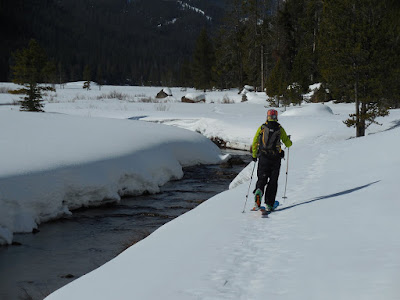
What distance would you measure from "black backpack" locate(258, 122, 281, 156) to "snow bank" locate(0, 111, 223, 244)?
17.4ft

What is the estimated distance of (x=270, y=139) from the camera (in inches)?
315

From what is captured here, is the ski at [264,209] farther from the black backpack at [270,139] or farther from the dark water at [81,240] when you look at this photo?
Result: the dark water at [81,240]

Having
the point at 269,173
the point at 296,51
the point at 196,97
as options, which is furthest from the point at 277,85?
the point at 269,173

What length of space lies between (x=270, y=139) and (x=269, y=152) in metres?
0.26

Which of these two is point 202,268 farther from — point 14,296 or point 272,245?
point 14,296

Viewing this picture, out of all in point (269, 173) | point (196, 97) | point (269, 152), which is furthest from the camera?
point (196, 97)

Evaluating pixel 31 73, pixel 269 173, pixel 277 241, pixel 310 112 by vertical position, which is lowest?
pixel 277 241

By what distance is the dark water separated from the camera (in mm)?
7039

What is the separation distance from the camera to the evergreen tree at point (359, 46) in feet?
59.1

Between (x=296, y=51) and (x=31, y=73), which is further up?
(x=296, y=51)

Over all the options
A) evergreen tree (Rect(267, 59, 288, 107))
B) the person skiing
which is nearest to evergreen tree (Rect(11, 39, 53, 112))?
evergreen tree (Rect(267, 59, 288, 107))

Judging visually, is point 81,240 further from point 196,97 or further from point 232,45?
point 232,45

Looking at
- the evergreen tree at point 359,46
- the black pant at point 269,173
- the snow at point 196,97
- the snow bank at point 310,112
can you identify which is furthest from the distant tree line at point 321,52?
the black pant at point 269,173

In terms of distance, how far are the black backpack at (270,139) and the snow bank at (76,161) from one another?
17.4ft
